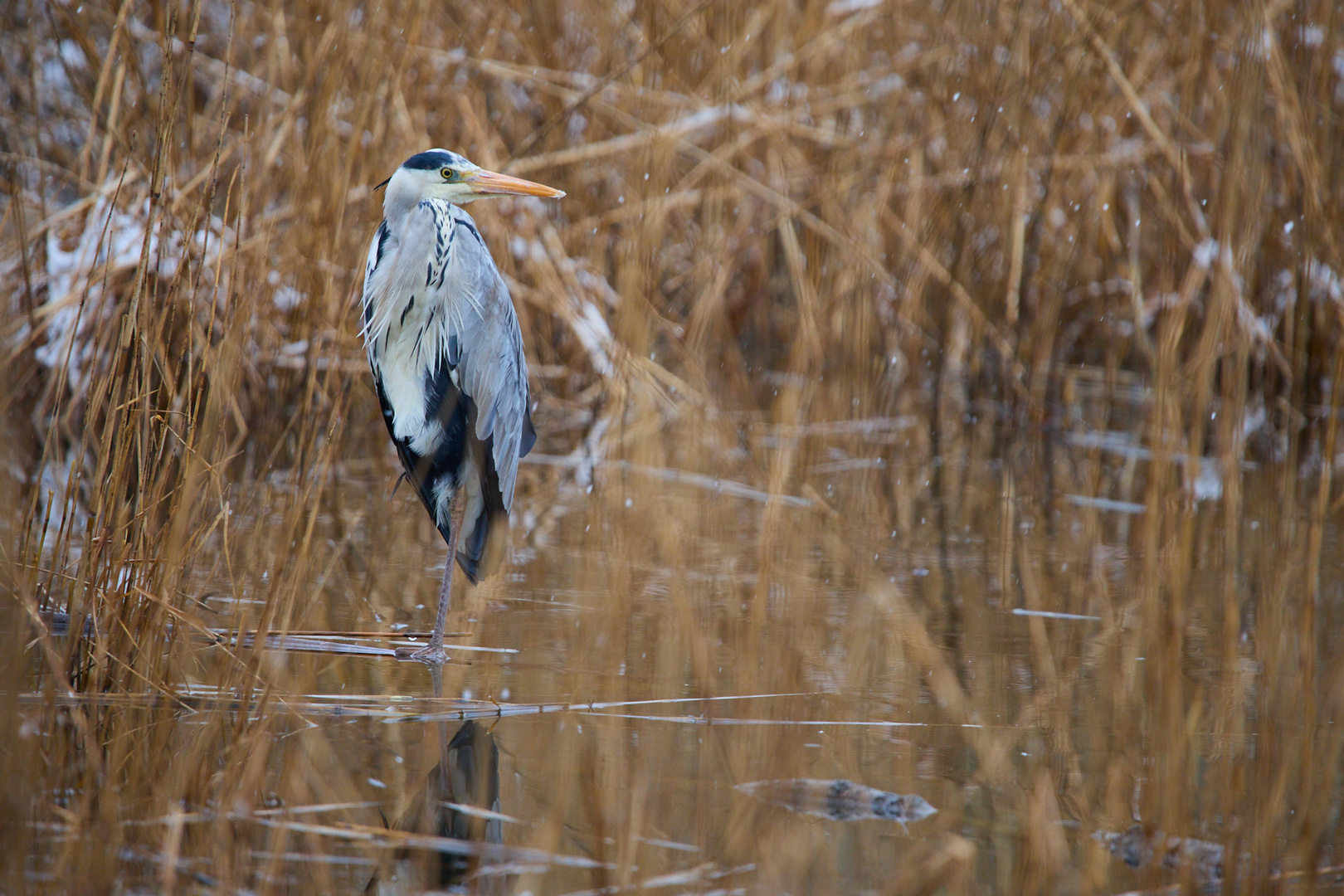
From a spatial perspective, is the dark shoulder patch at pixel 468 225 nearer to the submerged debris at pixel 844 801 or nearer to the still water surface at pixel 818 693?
the still water surface at pixel 818 693

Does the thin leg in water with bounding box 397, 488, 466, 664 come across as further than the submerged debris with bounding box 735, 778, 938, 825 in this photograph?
Yes

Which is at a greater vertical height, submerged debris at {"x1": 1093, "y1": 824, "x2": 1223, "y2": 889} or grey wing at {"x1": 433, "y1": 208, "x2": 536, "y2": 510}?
grey wing at {"x1": 433, "y1": 208, "x2": 536, "y2": 510}

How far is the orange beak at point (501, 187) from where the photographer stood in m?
3.60

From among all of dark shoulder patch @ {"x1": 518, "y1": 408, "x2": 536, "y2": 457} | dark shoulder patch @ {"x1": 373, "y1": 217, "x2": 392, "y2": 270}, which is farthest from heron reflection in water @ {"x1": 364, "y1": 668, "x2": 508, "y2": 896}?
dark shoulder patch @ {"x1": 373, "y1": 217, "x2": 392, "y2": 270}

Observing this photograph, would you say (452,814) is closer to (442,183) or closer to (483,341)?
(483,341)

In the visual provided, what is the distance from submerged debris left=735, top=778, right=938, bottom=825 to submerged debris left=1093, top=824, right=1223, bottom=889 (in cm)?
32

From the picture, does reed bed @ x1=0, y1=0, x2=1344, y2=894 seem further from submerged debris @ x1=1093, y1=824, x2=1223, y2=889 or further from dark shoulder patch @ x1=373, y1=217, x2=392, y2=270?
dark shoulder patch @ x1=373, y1=217, x2=392, y2=270

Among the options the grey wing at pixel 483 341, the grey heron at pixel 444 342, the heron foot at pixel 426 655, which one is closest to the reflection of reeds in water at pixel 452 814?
the heron foot at pixel 426 655

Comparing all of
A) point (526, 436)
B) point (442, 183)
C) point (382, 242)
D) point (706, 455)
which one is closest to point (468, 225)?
point (442, 183)

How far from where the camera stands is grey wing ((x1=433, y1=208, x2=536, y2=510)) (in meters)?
3.51

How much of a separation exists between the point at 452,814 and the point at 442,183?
194 cm

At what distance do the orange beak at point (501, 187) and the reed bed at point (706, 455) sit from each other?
36cm

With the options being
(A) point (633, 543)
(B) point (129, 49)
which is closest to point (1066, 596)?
(A) point (633, 543)

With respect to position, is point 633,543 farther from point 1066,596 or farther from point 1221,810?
point 1221,810
